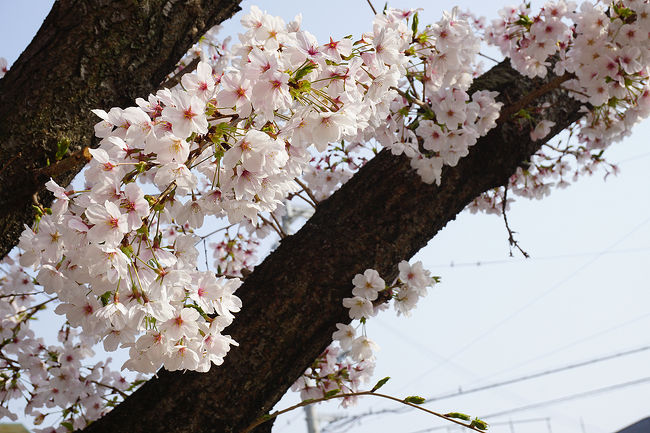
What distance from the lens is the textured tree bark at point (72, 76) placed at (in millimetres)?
1538

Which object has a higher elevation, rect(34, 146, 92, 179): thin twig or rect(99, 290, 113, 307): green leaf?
rect(34, 146, 92, 179): thin twig

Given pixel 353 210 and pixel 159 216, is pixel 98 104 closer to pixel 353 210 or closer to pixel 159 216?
pixel 159 216

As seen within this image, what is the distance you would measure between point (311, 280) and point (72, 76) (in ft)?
2.91

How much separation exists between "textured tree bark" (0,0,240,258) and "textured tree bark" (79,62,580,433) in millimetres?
628

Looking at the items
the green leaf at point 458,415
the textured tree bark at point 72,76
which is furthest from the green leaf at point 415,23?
the green leaf at point 458,415

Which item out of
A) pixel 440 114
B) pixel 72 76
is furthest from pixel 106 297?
pixel 440 114

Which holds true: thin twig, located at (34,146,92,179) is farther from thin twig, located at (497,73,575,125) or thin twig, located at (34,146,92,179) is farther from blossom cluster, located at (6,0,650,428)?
thin twig, located at (497,73,575,125)

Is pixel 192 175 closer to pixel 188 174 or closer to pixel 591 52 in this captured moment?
pixel 188 174

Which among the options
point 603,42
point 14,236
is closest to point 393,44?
point 14,236

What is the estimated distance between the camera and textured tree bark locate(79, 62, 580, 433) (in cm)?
169

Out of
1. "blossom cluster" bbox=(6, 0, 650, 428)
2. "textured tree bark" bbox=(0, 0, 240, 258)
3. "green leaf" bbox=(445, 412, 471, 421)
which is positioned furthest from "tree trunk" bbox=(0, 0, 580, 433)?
"green leaf" bbox=(445, 412, 471, 421)

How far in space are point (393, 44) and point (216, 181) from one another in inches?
18.5

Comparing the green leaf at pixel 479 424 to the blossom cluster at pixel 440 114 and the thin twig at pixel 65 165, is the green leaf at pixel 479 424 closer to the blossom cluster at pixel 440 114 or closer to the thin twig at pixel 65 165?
the blossom cluster at pixel 440 114

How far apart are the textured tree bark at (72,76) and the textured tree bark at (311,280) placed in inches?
24.7
